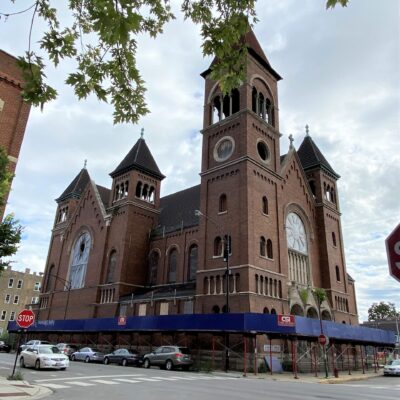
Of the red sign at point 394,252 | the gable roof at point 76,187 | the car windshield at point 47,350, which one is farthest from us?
the gable roof at point 76,187

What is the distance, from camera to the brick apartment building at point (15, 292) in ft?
255

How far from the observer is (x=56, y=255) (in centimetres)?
5288

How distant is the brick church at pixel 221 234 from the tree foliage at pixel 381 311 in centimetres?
6523

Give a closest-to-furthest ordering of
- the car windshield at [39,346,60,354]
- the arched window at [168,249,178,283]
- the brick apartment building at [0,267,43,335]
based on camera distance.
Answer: the car windshield at [39,346,60,354] → the arched window at [168,249,178,283] → the brick apartment building at [0,267,43,335]

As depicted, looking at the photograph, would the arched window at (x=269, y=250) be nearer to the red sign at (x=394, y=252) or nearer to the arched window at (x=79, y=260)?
the arched window at (x=79, y=260)

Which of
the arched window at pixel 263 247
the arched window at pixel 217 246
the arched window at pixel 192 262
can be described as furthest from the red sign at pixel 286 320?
the arched window at pixel 192 262

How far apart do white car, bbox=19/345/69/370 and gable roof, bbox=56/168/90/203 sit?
35.9 metres

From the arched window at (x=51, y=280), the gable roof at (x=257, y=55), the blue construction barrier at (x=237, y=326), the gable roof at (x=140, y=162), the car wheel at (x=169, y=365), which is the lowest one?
the car wheel at (x=169, y=365)

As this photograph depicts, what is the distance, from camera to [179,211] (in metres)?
47.1

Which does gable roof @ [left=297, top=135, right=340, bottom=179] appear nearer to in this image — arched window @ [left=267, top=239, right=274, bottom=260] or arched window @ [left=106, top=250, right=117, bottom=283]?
arched window @ [left=267, top=239, right=274, bottom=260]

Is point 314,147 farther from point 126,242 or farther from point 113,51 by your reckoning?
point 113,51

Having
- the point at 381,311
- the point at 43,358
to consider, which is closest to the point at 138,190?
the point at 43,358

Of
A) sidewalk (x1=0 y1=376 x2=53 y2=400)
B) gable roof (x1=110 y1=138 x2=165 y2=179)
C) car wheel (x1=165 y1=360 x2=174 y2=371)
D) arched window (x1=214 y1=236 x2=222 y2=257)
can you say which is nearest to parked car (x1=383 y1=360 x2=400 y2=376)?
arched window (x1=214 y1=236 x2=222 y2=257)

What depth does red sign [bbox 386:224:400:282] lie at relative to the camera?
441 cm
